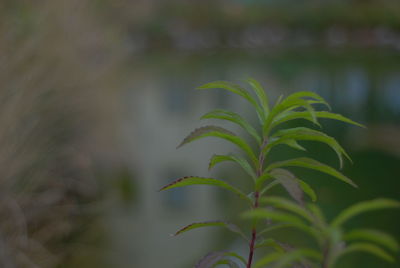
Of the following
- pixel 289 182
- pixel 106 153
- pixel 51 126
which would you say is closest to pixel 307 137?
pixel 289 182

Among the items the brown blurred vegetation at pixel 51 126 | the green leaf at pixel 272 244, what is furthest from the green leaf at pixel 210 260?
the brown blurred vegetation at pixel 51 126

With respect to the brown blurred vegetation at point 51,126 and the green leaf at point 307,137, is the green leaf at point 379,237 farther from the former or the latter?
the brown blurred vegetation at point 51,126

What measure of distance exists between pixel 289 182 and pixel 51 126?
1792mm

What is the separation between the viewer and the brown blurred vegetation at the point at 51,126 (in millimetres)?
1537

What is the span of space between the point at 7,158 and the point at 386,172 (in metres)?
1.76

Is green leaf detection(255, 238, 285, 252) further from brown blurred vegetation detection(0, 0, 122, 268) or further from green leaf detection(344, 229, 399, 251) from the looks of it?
brown blurred vegetation detection(0, 0, 122, 268)

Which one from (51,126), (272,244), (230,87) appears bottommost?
(51,126)

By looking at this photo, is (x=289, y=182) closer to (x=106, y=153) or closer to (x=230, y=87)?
(x=230, y=87)

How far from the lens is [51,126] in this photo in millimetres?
1973

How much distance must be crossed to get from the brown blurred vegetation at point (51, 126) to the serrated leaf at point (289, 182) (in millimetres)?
1275

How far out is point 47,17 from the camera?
1.77m

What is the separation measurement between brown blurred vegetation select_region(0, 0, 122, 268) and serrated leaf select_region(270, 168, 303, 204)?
127 cm

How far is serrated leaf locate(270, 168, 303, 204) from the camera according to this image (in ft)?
0.92

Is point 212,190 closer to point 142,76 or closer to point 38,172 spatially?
point 38,172
